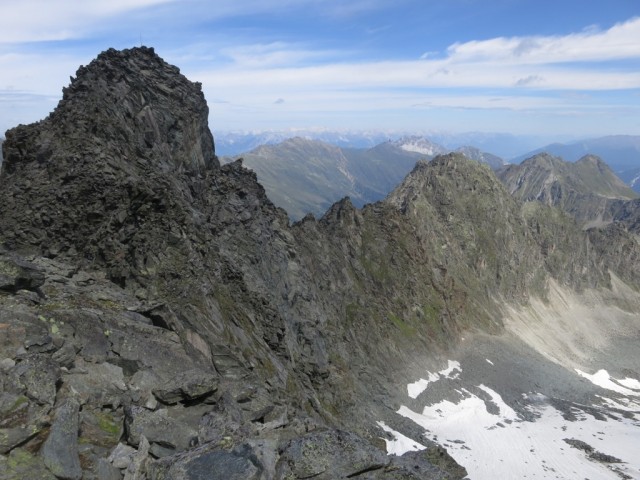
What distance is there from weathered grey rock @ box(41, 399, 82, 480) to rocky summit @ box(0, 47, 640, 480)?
4 centimetres

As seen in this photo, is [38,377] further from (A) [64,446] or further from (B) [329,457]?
(B) [329,457]

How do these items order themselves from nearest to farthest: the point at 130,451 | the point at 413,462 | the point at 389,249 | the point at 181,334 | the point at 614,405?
the point at 130,451, the point at 413,462, the point at 181,334, the point at 614,405, the point at 389,249

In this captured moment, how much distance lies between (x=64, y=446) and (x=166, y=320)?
13002 mm

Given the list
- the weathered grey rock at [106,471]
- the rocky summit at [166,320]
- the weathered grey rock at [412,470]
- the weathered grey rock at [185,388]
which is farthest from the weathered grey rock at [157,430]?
the weathered grey rock at [412,470]

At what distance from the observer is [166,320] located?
26438 mm

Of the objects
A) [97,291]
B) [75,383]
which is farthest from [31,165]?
[75,383]

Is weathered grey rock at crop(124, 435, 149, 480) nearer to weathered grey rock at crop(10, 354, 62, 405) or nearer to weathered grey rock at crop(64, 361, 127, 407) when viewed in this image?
weathered grey rock at crop(64, 361, 127, 407)

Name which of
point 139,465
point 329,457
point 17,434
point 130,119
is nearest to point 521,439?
point 130,119

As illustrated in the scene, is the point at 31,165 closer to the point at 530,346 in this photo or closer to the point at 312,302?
the point at 312,302

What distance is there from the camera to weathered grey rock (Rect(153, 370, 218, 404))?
17.8 m

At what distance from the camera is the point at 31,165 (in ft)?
136

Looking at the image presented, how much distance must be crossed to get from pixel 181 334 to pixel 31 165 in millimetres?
25308

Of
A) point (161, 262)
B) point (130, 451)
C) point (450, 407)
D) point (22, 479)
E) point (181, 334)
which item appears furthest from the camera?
point (450, 407)

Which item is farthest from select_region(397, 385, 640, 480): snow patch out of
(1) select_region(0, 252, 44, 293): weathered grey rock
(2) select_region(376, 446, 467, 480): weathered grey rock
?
(1) select_region(0, 252, 44, 293): weathered grey rock
